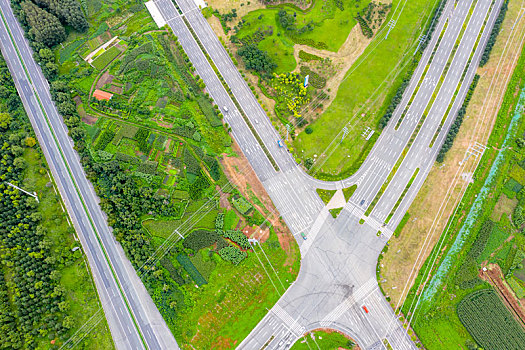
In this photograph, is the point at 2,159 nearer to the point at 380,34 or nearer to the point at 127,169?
the point at 127,169

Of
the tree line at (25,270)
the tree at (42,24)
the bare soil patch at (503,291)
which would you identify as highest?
the tree at (42,24)

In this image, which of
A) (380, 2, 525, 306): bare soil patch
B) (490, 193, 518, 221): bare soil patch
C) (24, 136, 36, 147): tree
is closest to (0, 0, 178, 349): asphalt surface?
(24, 136, 36, 147): tree

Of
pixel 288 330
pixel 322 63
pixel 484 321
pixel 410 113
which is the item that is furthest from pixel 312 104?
pixel 484 321

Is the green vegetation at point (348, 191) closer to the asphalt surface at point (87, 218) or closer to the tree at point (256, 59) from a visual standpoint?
the tree at point (256, 59)

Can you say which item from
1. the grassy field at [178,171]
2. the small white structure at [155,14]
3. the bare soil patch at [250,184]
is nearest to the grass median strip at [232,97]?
the bare soil patch at [250,184]

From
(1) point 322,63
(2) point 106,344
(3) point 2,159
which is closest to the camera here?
(2) point 106,344

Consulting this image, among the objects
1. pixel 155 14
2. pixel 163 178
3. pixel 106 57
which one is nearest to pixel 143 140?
pixel 163 178

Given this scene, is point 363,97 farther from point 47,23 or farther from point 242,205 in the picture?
point 47,23
